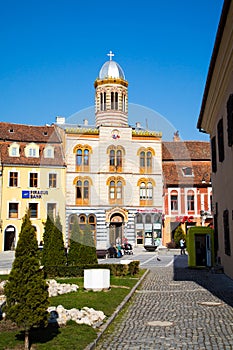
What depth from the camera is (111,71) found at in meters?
38.3

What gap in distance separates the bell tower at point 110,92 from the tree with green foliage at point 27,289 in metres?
29.3

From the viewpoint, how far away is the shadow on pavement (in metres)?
13.7

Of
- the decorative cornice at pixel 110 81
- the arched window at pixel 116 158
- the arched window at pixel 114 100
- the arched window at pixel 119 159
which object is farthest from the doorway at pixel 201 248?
the decorative cornice at pixel 110 81

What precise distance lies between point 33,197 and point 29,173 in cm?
→ 255

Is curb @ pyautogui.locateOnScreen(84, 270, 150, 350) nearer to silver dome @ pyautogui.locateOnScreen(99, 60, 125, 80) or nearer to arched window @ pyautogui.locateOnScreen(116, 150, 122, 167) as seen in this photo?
arched window @ pyautogui.locateOnScreen(116, 150, 122, 167)

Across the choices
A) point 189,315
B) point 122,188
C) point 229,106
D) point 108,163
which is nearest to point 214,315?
point 189,315

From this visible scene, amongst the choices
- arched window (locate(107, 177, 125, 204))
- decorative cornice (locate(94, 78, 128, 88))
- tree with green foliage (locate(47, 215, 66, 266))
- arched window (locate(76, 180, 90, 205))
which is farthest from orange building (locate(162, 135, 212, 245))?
tree with green foliage (locate(47, 215, 66, 266))

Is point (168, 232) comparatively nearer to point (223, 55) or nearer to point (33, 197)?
point (33, 197)

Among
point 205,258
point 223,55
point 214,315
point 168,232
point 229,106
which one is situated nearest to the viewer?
point 214,315

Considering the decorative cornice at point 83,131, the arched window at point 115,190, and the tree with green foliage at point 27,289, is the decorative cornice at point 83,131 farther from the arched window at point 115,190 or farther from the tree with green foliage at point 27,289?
the tree with green foliage at point 27,289

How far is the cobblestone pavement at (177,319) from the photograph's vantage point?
25.2ft

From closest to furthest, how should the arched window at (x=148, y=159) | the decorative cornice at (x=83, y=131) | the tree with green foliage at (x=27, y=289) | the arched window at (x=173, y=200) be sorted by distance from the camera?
the tree with green foliage at (x=27, y=289)
the decorative cornice at (x=83, y=131)
the arched window at (x=148, y=159)
the arched window at (x=173, y=200)

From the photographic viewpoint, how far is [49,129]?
4912cm

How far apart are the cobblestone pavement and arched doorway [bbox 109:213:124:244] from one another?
2622 centimetres
